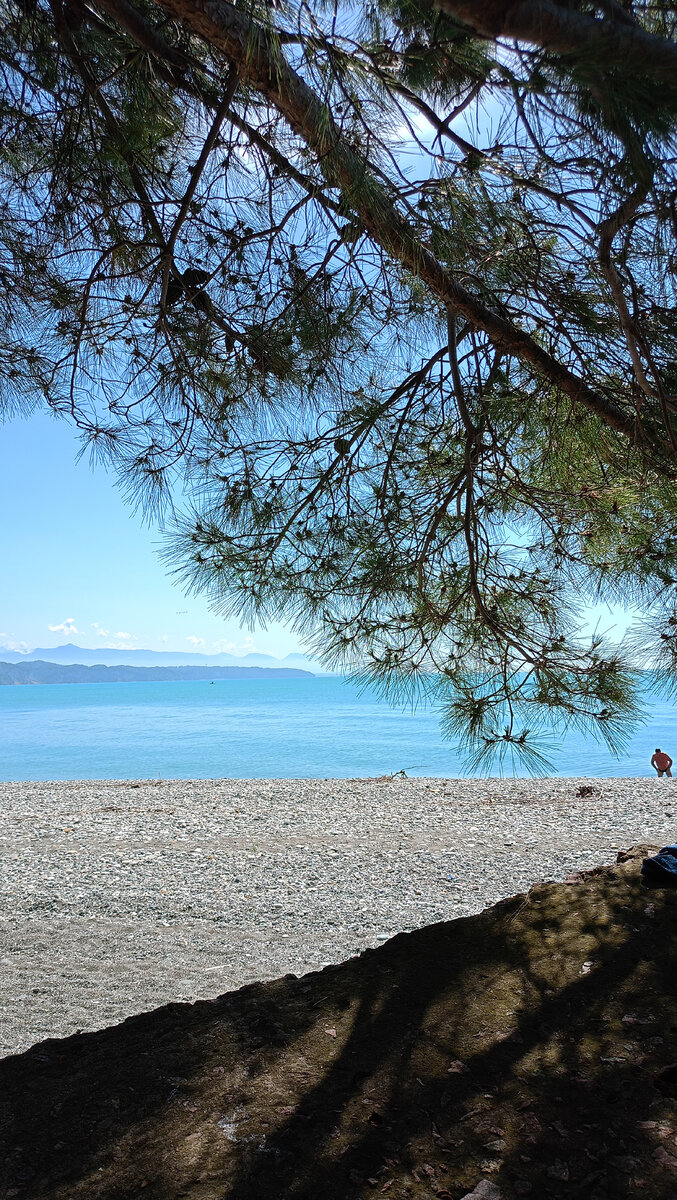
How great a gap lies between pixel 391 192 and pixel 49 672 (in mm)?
124734

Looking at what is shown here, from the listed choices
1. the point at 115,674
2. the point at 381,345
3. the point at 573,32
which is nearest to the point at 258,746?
the point at 381,345

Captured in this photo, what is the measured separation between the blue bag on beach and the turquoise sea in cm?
821

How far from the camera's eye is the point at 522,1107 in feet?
4.62

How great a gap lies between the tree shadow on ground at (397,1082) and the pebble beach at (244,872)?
5.88 ft

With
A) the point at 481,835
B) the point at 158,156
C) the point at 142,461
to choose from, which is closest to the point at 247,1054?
the point at 142,461

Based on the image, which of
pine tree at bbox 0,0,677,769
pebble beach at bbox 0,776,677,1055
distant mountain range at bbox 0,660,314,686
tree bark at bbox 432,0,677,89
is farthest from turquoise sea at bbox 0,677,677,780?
distant mountain range at bbox 0,660,314,686

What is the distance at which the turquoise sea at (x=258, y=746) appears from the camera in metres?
20.0

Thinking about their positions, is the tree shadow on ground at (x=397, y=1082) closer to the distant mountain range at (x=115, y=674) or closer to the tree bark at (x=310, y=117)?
the tree bark at (x=310, y=117)

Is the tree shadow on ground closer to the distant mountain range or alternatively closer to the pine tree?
the pine tree

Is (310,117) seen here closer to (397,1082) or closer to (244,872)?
(397,1082)

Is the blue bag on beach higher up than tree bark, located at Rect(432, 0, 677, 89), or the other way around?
tree bark, located at Rect(432, 0, 677, 89)

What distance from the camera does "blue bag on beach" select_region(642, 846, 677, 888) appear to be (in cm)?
229

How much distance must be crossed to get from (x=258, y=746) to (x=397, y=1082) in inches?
1051

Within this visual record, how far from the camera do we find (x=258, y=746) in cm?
2772
